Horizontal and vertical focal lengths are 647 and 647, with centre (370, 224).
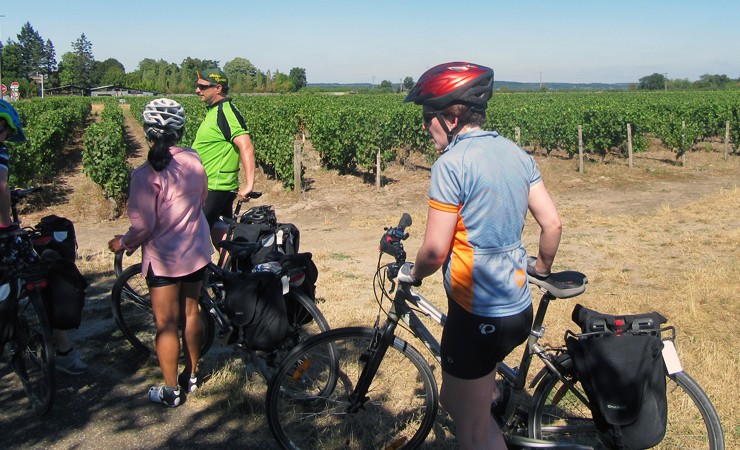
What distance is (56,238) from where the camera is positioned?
4117mm

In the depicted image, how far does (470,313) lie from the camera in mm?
2355

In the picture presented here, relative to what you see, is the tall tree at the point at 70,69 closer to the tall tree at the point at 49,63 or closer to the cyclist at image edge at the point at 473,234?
the tall tree at the point at 49,63

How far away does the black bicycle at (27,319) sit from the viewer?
3566 millimetres

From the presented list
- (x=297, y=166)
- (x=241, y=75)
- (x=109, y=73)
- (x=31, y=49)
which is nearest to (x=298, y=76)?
(x=241, y=75)

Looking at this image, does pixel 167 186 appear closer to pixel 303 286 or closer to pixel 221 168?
pixel 303 286

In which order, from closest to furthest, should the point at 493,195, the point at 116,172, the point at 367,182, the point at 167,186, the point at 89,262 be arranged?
the point at 493,195 → the point at 167,186 → the point at 89,262 → the point at 116,172 → the point at 367,182

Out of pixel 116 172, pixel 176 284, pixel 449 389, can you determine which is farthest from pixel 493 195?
pixel 116 172

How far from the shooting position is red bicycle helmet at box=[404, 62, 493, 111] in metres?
2.29

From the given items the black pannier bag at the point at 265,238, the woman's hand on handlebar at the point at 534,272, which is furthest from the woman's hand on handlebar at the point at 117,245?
the woman's hand on handlebar at the point at 534,272

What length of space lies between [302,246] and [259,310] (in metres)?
5.32

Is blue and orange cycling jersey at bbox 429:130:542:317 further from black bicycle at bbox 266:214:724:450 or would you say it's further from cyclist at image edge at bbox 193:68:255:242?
cyclist at image edge at bbox 193:68:255:242

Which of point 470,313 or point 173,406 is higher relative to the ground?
point 470,313

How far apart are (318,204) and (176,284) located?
9.07 meters

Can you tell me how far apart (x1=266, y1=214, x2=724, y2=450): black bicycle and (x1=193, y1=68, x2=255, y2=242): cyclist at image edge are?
2049mm
